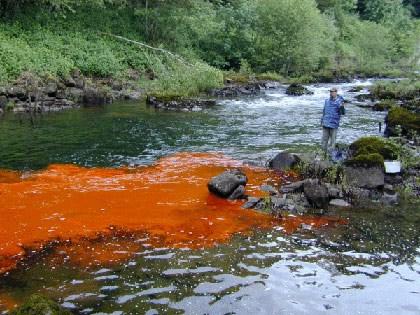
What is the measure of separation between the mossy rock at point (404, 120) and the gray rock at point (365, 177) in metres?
6.64

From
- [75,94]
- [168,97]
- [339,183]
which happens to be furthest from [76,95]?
[339,183]

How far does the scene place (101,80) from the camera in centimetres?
3653

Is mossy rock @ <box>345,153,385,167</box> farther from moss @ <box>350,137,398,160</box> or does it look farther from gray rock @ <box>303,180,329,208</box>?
gray rock @ <box>303,180,329,208</box>

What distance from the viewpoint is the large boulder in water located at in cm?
1307

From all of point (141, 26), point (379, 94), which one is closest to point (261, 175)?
point (379, 94)

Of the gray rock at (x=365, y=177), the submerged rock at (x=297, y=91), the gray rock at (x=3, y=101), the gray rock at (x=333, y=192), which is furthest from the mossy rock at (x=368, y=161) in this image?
the submerged rock at (x=297, y=91)

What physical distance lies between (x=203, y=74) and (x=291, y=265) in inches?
981

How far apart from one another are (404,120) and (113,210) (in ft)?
45.0

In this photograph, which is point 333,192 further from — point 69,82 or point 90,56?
point 90,56

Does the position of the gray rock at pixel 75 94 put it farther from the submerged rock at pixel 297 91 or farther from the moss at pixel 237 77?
the submerged rock at pixel 297 91

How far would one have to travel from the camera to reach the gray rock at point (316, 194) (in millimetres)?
12609

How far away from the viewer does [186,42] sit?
1865 inches

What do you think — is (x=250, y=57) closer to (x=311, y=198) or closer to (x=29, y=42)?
(x=29, y=42)

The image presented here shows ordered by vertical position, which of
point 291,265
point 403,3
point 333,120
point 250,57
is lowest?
point 291,265
